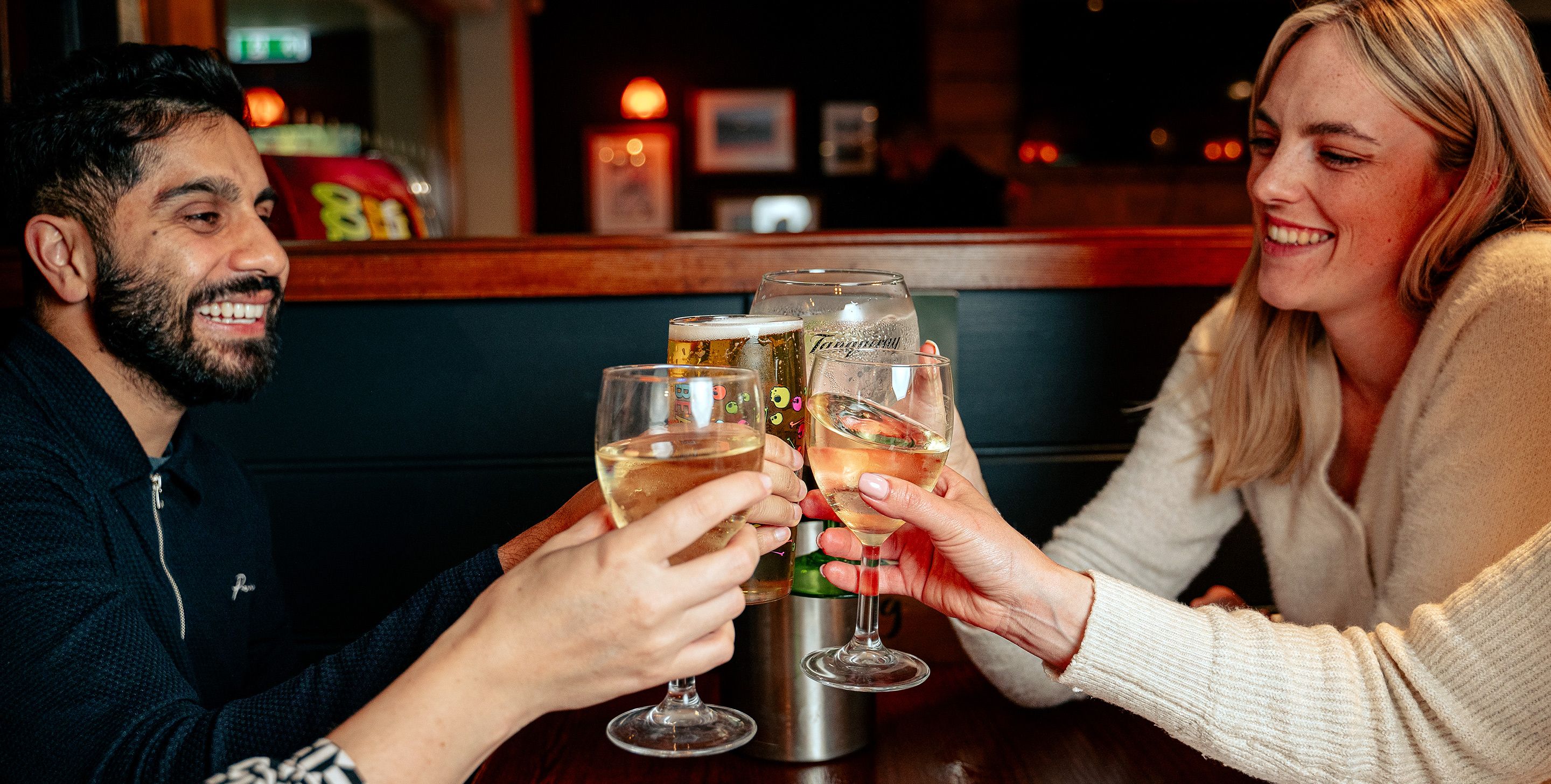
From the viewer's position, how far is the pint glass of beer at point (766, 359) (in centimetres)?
85

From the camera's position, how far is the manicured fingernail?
81cm

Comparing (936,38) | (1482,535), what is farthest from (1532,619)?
(936,38)

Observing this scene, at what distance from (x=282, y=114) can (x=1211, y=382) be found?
533 centimetres

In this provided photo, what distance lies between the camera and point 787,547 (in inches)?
36.0

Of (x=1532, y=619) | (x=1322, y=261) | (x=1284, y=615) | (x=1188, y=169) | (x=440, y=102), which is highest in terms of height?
(x=440, y=102)

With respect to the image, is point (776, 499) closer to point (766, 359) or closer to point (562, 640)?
point (766, 359)

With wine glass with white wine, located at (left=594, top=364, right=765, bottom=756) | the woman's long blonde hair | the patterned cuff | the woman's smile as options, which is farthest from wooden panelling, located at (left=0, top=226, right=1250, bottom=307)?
the patterned cuff

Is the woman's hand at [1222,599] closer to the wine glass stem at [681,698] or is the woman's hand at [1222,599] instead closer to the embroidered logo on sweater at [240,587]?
the wine glass stem at [681,698]

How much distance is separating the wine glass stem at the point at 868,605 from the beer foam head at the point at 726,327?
208 millimetres

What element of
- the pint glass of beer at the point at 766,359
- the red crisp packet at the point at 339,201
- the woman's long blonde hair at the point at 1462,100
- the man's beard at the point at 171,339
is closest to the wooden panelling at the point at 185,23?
the red crisp packet at the point at 339,201

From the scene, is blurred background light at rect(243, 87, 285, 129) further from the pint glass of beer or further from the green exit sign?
the pint glass of beer

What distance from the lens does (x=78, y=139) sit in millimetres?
1186

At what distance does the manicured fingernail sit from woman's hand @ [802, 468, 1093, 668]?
0.02 metres

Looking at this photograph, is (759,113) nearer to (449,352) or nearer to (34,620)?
(449,352)
